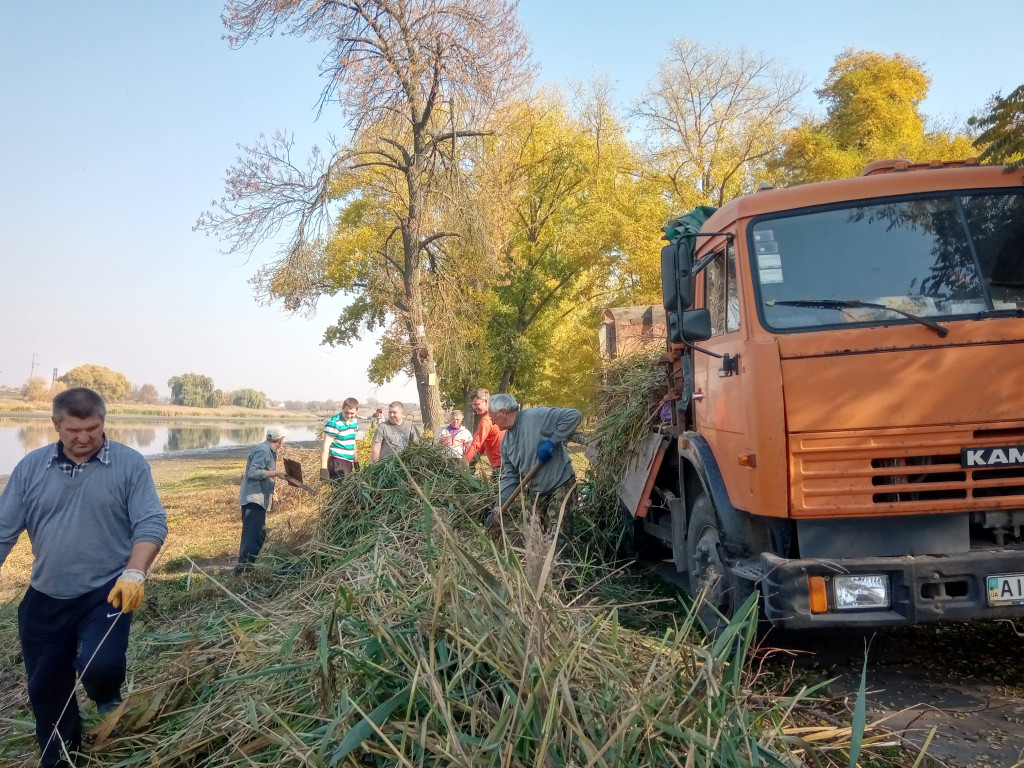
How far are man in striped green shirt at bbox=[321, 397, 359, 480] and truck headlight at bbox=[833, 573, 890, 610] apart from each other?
23.2ft

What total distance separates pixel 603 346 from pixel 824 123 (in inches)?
785

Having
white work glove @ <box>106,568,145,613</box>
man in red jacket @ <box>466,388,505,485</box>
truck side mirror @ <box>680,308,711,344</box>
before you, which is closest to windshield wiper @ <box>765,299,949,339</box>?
truck side mirror @ <box>680,308,711,344</box>

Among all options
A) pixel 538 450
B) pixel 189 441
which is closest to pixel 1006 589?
pixel 538 450

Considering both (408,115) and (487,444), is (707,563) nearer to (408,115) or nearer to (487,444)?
(487,444)

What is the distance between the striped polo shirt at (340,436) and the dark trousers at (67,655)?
6141 millimetres

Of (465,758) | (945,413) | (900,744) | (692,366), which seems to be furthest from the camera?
(692,366)

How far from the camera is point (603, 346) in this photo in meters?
8.12

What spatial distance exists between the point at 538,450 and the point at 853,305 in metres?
2.76

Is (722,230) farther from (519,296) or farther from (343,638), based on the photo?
(519,296)

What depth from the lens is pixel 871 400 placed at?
12.5 feet

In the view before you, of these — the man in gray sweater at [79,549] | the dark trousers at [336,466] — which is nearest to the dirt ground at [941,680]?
the man in gray sweater at [79,549]

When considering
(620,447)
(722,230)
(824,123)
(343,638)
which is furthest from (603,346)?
(824,123)

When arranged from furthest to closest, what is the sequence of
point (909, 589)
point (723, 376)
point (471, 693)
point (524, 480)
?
point (524, 480), point (723, 376), point (909, 589), point (471, 693)

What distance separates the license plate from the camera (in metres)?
3.65
